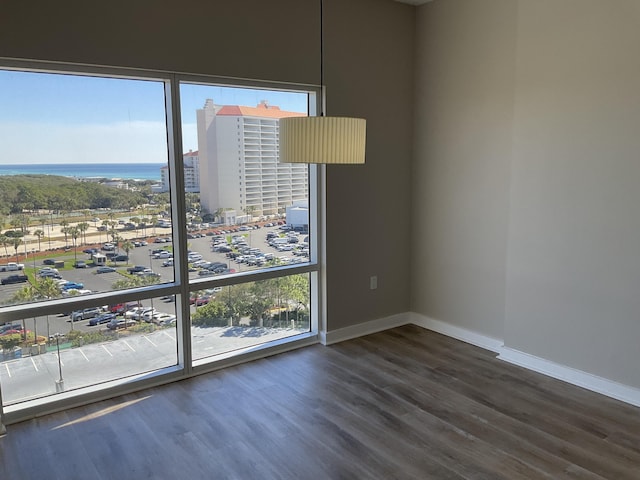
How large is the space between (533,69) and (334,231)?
1951 millimetres

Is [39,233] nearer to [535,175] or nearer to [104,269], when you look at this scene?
[104,269]

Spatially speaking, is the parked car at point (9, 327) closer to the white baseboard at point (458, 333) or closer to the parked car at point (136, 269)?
the parked car at point (136, 269)

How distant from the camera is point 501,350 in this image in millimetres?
4098

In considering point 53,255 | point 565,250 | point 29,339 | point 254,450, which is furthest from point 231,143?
point 565,250

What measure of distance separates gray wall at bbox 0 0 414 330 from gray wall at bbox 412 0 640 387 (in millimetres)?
256

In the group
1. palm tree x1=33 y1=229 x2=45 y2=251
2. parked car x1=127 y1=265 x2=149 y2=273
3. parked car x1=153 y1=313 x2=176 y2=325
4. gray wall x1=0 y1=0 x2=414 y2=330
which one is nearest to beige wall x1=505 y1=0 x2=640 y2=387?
gray wall x1=0 y1=0 x2=414 y2=330

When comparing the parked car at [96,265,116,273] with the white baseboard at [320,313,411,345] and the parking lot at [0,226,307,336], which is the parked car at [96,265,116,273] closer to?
the parking lot at [0,226,307,336]

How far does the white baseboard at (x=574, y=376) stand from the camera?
131 inches

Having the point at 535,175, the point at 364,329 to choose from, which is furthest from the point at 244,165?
the point at 535,175

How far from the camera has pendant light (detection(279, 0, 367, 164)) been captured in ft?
7.60

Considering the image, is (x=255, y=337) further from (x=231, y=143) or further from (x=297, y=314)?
(x=231, y=143)

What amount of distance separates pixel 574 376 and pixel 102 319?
331 centimetres

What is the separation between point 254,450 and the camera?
280 centimetres

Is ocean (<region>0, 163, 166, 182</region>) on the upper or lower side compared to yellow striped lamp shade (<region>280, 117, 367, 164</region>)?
lower
